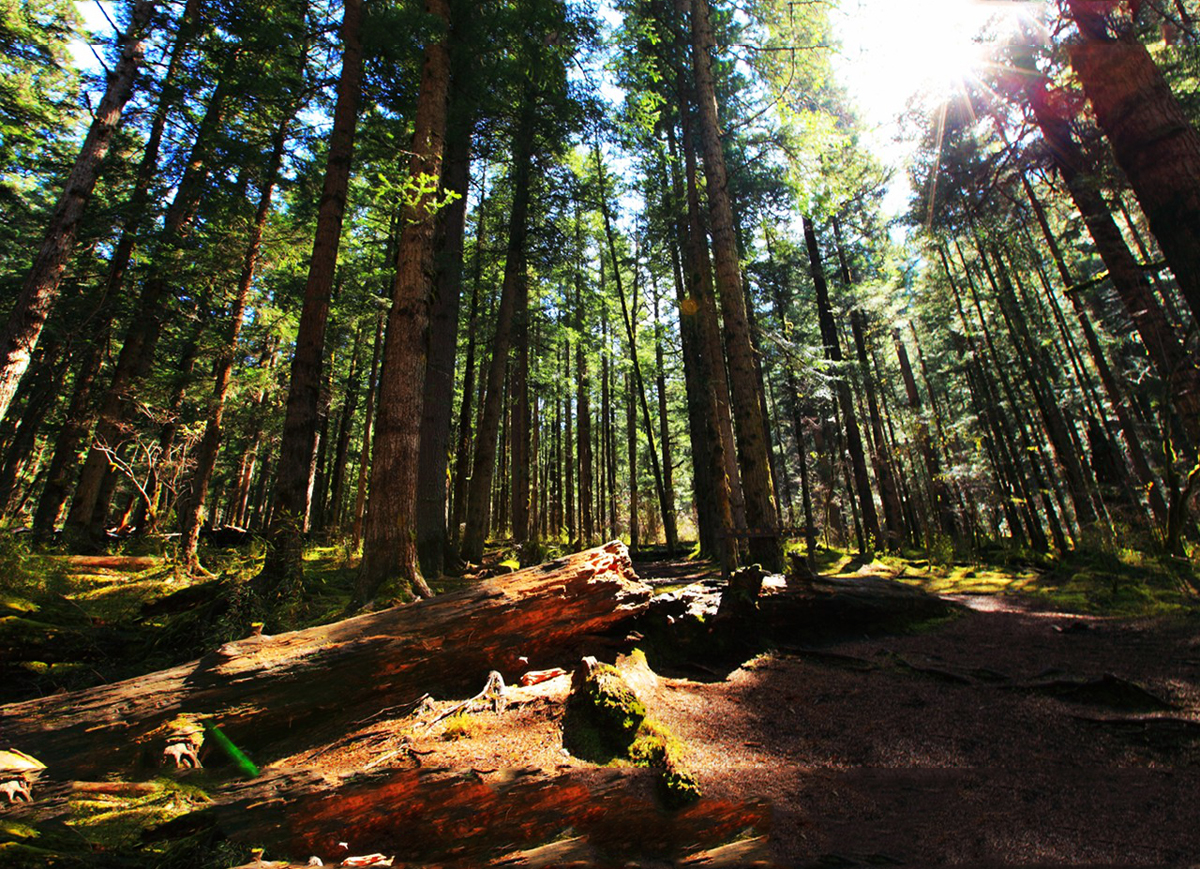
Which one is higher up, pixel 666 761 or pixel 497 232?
pixel 497 232

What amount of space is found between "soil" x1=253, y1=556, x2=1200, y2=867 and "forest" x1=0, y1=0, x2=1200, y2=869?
0.11ft

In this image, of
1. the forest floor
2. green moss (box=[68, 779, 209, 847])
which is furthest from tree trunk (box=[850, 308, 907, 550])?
green moss (box=[68, 779, 209, 847])

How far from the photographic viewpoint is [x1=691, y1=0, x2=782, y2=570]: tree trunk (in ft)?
26.5

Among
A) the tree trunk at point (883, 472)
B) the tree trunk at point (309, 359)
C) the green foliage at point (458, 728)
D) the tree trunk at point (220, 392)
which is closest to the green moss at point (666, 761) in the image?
the green foliage at point (458, 728)

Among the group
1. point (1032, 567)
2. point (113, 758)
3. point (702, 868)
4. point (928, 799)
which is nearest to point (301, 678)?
point (113, 758)

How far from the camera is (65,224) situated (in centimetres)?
755

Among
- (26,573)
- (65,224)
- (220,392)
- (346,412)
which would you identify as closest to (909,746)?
(26,573)

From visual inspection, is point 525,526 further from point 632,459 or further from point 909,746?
point 909,746

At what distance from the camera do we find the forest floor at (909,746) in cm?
216

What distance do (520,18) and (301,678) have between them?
414 inches

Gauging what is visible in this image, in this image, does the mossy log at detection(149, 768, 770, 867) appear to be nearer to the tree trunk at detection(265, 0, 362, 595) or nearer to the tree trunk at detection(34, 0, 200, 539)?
the tree trunk at detection(265, 0, 362, 595)

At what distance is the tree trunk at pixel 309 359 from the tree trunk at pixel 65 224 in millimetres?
3560

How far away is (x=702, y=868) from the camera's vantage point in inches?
79.7

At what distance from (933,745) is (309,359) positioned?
30.3 feet
